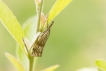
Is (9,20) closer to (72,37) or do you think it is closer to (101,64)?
(101,64)

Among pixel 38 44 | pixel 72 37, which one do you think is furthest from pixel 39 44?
pixel 72 37

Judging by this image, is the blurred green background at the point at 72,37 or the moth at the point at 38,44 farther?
the blurred green background at the point at 72,37

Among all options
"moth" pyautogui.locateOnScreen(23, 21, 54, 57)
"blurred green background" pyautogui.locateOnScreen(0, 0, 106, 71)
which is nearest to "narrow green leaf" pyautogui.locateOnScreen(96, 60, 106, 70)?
"moth" pyautogui.locateOnScreen(23, 21, 54, 57)

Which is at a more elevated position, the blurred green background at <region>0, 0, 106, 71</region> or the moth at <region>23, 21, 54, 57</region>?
the blurred green background at <region>0, 0, 106, 71</region>

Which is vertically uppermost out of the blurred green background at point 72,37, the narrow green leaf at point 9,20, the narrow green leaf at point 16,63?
the blurred green background at point 72,37

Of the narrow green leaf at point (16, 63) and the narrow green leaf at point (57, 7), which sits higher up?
the narrow green leaf at point (57, 7)

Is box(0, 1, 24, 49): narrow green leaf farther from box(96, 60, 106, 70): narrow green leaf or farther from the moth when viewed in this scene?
box(96, 60, 106, 70): narrow green leaf

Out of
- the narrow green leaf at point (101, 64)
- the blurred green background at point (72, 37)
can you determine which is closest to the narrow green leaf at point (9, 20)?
the narrow green leaf at point (101, 64)

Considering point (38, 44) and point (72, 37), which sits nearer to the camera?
point (38, 44)

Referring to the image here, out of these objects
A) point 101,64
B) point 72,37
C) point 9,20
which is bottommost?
point 101,64

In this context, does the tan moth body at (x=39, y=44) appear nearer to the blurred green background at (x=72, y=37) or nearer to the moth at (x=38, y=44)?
the moth at (x=38, y=44)
